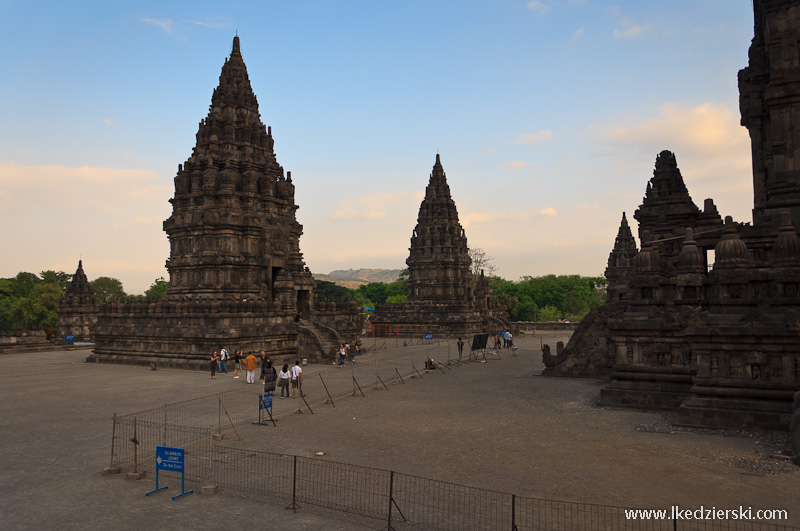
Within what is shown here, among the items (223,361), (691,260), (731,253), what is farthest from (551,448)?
(223,361)

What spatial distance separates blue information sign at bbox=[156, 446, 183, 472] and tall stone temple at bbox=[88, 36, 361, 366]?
18.6 m

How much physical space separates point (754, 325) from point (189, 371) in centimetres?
2388

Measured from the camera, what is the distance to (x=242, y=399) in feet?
60.9

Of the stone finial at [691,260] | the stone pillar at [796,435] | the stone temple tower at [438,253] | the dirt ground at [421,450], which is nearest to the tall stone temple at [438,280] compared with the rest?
the stone temple tower at [438,253]

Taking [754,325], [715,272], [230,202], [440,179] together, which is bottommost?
[754,325]

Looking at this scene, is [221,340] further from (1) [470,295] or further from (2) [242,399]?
(1) [470,295]

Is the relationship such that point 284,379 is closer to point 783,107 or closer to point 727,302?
point 727,302

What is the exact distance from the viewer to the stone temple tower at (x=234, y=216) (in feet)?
106

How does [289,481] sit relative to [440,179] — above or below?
below

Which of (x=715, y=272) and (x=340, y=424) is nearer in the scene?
(x=340, y=424)

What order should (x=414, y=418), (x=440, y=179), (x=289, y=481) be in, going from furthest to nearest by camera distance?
(x=440, y=179) → (x=414, y=418) → (x=289, y=481)

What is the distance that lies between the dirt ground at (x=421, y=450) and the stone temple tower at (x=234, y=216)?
1111 centimetres

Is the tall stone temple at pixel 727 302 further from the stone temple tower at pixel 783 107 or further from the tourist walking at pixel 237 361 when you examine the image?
the tourist walking at pixel 237 361

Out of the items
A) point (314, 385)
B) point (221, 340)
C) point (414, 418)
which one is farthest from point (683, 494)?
point (221, 340)
